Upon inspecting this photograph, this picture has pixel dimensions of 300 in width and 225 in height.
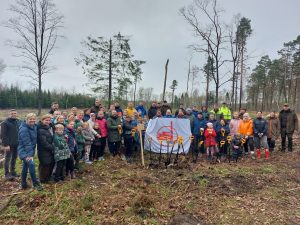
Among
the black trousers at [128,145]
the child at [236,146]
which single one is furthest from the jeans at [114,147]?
the child at [236,146]

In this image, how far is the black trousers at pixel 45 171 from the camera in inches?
282

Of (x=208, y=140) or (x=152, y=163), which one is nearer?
(x=152, y=163)

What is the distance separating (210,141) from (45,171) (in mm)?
6547

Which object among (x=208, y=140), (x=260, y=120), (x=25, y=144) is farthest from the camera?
(x=260, y=120)

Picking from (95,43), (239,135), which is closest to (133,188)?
(239,135)

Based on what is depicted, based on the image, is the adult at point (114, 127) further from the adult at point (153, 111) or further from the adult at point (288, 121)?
the adult at point (288, 121)

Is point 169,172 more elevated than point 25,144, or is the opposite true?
point 25,144

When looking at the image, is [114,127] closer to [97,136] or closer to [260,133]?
[97,136]

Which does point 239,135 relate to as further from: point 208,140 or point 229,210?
point 229,210

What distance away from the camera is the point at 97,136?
938cm

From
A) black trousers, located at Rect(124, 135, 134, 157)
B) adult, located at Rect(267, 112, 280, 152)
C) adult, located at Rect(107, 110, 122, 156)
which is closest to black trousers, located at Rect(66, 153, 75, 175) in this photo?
adult, located at Rect(107, 110, 122, 156)

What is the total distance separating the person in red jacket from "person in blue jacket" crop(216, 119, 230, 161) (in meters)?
0.30

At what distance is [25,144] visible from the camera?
6.53 m

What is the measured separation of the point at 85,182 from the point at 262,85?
41318 millimetres
